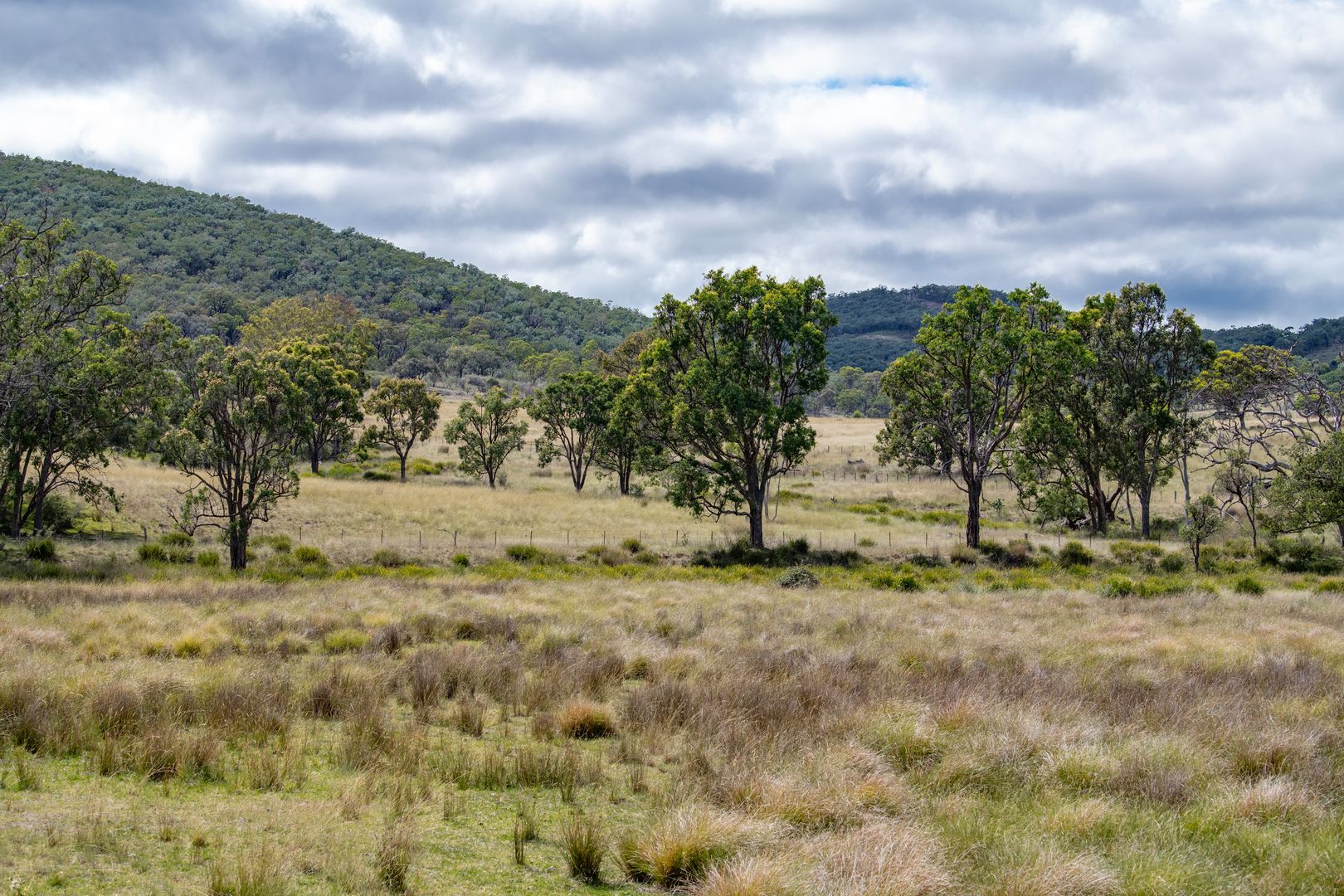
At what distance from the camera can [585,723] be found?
10.3 meters

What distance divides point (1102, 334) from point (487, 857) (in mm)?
48023

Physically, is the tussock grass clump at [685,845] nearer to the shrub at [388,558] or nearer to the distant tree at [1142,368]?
the shrub at [388,558]

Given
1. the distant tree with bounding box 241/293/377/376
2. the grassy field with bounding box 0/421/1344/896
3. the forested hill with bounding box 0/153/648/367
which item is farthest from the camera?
the forested hill with bounding box 0/153/648/367

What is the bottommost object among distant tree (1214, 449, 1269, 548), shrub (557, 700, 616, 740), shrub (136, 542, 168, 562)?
shrub (136, 542, 168, 562)

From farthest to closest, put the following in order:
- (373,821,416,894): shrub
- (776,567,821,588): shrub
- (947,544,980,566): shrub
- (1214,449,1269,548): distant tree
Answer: (1214,449,1269,548): distant tree, (947,544,980,566): shrub, (776,567,821,588): shrub, (373,821,416,894): shrub

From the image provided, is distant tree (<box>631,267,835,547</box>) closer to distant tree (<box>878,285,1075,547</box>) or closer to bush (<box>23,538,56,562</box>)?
distant tree (<box>878,285,1075,547</box>)

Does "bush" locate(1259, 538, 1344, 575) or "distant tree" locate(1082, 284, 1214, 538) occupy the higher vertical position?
"distant tree" locate(1082, 284, 1214, 538)

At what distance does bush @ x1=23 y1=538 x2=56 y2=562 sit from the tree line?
2635 mm

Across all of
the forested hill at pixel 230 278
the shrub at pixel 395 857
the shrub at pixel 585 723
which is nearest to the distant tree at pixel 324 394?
the shrub at pixel 585 723

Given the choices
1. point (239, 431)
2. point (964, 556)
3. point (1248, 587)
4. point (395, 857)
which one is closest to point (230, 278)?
point (239, 431)

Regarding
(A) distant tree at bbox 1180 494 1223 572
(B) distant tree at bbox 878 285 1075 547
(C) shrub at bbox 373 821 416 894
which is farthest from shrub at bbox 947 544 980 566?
(C) shrub at bbox 373 821 416 894

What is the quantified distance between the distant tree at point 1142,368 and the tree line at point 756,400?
10cm

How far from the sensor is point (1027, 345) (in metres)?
37.8

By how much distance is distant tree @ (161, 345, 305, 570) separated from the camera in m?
29.7
